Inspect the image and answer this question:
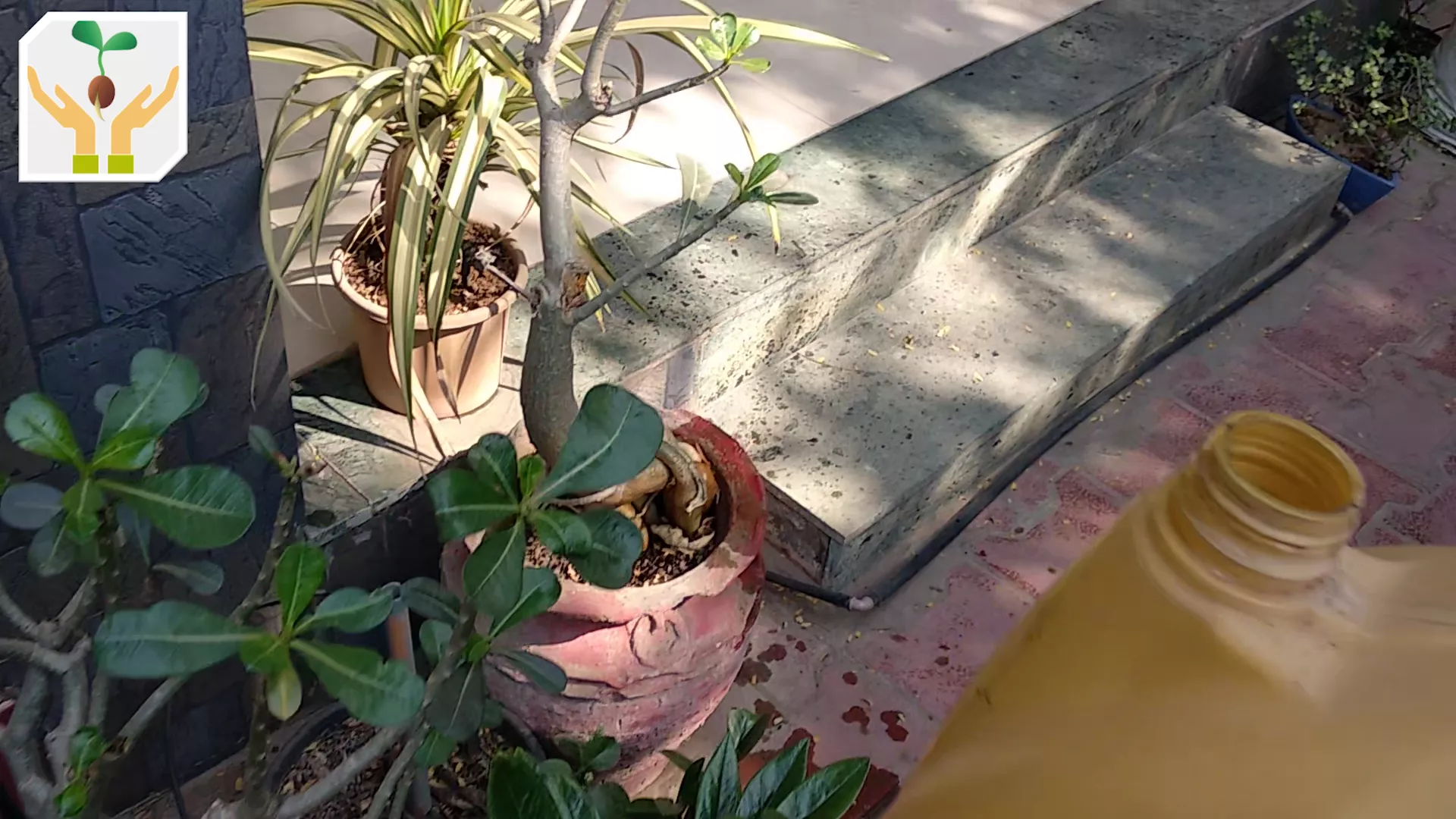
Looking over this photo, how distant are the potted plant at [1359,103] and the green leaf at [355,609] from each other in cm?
300

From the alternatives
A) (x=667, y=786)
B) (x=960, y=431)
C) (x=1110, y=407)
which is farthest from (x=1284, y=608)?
(x=1110, y=407)

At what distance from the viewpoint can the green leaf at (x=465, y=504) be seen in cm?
76

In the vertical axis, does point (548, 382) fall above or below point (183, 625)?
below

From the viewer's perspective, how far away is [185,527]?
78 cm

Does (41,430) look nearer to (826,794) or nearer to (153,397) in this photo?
(153,397)

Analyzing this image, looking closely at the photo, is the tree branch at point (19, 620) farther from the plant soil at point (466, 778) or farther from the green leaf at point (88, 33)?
the plant soil at point (466, 778)

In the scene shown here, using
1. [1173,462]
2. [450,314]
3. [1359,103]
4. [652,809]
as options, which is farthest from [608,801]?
[1359,103]

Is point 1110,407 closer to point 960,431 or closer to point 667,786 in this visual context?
point 960,431

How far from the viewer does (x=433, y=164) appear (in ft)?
5.20

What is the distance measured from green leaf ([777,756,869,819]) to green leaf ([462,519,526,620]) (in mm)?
271

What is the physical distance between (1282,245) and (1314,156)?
0.82 ft

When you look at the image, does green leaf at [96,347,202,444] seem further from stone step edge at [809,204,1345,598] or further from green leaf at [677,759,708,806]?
stone step edge at [809,204,1345,598]

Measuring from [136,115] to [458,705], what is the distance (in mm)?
728

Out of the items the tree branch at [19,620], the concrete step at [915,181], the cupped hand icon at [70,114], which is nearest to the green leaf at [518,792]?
the tree branch at [19,620]
